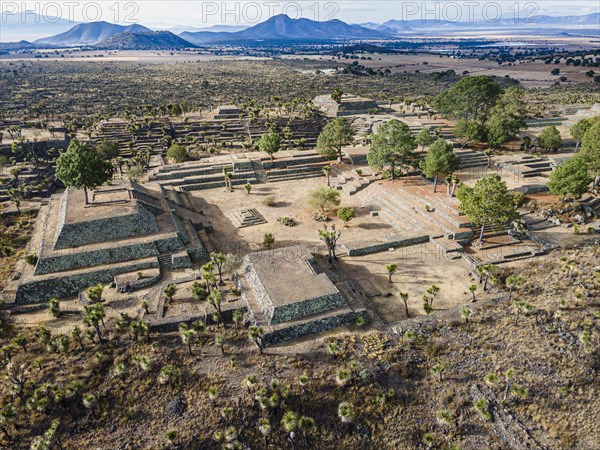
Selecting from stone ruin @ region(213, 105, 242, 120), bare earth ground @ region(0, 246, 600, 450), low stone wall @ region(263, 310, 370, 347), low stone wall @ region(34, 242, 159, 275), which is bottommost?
bare earth ground @ region(0, 246, 600, 450)

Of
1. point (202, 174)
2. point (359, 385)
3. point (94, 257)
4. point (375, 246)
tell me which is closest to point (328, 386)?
point (359, 385)

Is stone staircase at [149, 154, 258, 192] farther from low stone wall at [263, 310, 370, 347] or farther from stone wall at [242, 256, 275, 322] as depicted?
low stone wall at [263, 310, 370, 347]

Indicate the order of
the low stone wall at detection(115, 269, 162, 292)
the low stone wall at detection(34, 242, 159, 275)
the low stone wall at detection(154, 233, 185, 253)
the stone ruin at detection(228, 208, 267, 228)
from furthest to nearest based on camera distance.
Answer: the stone ruin at detection(228, 208, 267, 228) → the low stone wall at detection(154, 233, 185, 253) → the low stone wall at detection(34, 242, 159, 275) → the low stone wall at detection(115, 269, 162, 292)

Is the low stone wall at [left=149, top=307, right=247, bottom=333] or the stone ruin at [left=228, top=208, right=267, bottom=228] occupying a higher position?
the stone ruin at [left=228, top=208, right=267, bottom=228]

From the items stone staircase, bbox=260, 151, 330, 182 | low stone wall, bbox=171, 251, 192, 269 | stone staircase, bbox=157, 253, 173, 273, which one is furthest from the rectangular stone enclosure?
stone staircase, bbox=260, 151, 330, 182

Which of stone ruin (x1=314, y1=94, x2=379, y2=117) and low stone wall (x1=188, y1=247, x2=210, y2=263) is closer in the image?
low stone wall (x1=188, y1=247, x2=210, y2=263)

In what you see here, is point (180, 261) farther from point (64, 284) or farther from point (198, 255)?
point (64, 284)
